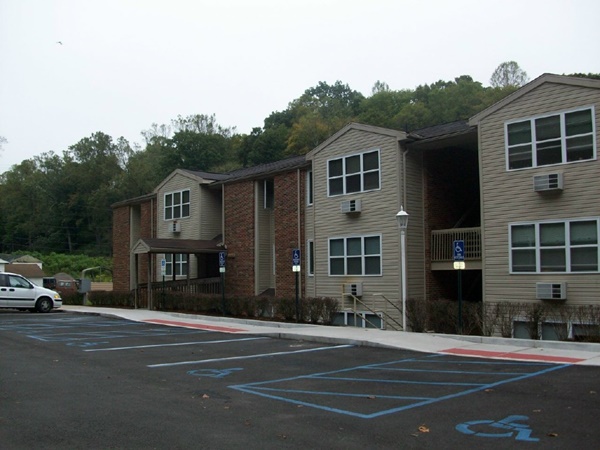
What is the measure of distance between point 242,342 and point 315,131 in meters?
54.8

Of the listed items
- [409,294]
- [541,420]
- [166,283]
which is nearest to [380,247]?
[409,294]

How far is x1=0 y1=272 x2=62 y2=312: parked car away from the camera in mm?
25625

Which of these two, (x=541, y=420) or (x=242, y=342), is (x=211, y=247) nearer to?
(x=242, y=342)

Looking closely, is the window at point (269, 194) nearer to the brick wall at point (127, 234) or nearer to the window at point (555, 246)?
the brick wall at point (127, 234)

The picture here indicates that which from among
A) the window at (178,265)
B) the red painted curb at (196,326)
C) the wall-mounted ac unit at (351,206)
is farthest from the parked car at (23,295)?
the wall-mounted ac unit at (351,206)

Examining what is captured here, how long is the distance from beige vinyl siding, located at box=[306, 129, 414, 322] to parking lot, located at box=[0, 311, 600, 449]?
801 cm

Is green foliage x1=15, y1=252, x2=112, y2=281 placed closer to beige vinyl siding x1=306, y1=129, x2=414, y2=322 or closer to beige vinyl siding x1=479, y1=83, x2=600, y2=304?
beige vinyl siding x1=306, y1=129, x2=414, y2=322

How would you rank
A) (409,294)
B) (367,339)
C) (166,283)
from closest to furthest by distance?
(367,339)
(409,294)
(166,283)

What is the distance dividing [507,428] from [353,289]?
1590 cm

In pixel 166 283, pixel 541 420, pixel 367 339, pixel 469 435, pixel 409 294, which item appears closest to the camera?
pixel 469 435

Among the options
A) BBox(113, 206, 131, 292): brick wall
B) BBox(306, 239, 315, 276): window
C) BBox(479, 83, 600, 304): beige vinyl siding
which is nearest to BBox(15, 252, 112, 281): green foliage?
BBox(113, 206, 131, 292): brick wall

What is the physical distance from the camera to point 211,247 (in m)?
29.4

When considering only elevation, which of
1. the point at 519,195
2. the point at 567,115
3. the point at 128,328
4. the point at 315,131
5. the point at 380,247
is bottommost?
the point at 128,328

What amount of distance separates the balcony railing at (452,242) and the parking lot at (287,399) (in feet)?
25.8
